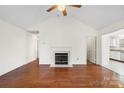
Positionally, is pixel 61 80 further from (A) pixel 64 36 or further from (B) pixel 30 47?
(B) pixel 30 47

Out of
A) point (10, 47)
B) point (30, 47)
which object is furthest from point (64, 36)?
point (10, 47)

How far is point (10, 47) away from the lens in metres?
5.75

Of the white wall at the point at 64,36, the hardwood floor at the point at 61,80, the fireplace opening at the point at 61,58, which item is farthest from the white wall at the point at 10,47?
the fireplace opening at the point at 61,58

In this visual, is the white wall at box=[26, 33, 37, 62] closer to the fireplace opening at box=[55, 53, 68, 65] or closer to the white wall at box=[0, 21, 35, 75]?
the white wall at box=[0, 21, 35, 75]

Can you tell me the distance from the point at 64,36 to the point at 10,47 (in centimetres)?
337

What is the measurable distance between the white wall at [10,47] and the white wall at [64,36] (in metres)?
1.28

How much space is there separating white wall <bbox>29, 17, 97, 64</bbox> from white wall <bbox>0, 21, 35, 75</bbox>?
1284mm

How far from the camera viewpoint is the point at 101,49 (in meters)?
7.51

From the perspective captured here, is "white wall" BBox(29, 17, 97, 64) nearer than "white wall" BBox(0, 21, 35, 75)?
No

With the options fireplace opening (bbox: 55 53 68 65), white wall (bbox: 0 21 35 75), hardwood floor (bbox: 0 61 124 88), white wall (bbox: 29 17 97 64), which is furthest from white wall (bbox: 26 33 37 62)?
hardwood floor (bbox: 0 61 124 88)

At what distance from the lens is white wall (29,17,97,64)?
26.2 feet

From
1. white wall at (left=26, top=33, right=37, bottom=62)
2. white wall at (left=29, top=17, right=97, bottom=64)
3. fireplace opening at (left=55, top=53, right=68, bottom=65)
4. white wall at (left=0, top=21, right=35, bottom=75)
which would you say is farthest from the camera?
white wall at (left=26, top=33, right=37, bottom=62)
